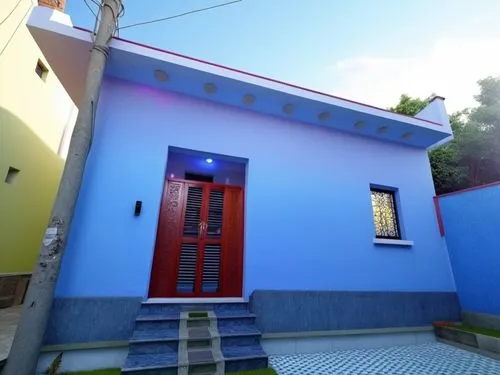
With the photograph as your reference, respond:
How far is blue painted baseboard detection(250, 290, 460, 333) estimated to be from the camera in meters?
3.72

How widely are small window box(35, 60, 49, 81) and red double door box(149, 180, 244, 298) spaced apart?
5.50m

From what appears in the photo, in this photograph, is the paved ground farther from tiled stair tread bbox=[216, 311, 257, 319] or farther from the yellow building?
the yellow building

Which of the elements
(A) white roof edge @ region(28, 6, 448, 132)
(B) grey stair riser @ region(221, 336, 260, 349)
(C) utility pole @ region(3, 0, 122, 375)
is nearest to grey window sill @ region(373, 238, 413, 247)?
(A) white roof edge @ region(28, 6, 448, 132)

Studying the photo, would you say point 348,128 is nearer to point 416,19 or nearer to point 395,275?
point 416,19

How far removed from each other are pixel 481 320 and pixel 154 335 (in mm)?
6192

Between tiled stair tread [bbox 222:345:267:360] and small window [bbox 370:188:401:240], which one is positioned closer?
tiled stair tread [bbox 222:345:267:360]

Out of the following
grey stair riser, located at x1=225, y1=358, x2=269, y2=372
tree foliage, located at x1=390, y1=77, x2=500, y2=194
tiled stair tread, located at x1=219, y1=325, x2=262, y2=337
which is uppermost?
tree foliage, located at x1=390, y1=77, x2=500, y2=194

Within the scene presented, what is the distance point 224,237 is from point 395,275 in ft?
12.2

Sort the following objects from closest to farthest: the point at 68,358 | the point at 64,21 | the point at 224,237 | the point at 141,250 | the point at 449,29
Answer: the point at 68,358, the point at 141,250, the point at 64,21, the point at 224,237, the point at 449,29

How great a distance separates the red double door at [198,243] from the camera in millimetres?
4090

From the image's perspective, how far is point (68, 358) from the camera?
9.17 feet

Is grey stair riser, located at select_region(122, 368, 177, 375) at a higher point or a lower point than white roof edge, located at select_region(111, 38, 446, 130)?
lower

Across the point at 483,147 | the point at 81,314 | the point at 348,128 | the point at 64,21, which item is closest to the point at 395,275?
the point at 348,128

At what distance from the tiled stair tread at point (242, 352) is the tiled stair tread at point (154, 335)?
2.29ft
